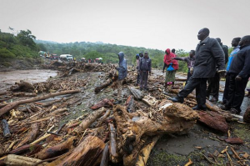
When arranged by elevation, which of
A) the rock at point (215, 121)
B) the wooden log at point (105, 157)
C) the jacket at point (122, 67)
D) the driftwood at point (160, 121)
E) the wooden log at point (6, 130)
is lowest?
the wooden log at point (6, 130)

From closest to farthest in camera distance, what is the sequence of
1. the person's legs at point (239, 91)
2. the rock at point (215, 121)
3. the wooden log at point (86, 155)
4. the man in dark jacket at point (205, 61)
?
the wooden log at point (86, 155), the rock at point (215, 121), the man in dark jacket at point (205, 61), the person's legs at point (239, 91)

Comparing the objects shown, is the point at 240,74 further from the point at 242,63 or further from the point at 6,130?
the point at 6,130

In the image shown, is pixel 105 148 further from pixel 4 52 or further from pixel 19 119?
pixel 4 52

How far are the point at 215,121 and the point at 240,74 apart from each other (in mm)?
1451

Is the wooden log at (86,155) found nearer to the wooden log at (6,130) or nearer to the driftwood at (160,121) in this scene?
the driftwood at (160,121)

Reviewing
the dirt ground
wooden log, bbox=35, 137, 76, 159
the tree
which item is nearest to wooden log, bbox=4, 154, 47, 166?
wooden log, bbox=35, 137, 76, 159

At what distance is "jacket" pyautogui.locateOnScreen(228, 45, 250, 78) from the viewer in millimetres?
2836

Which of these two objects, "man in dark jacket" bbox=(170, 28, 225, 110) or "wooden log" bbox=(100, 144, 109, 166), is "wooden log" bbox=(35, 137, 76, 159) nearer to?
"wooden log" bbox=(100, 144, 109, 166)

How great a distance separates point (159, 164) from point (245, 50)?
3.62m

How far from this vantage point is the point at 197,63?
304cm

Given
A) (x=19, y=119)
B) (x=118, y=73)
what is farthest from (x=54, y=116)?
(x=118, y=73)

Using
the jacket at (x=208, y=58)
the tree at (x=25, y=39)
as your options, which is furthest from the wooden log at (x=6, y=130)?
the tree at (x=25, y=39)

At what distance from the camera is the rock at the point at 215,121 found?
96.4 inches

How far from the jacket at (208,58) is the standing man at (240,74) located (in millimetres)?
680
